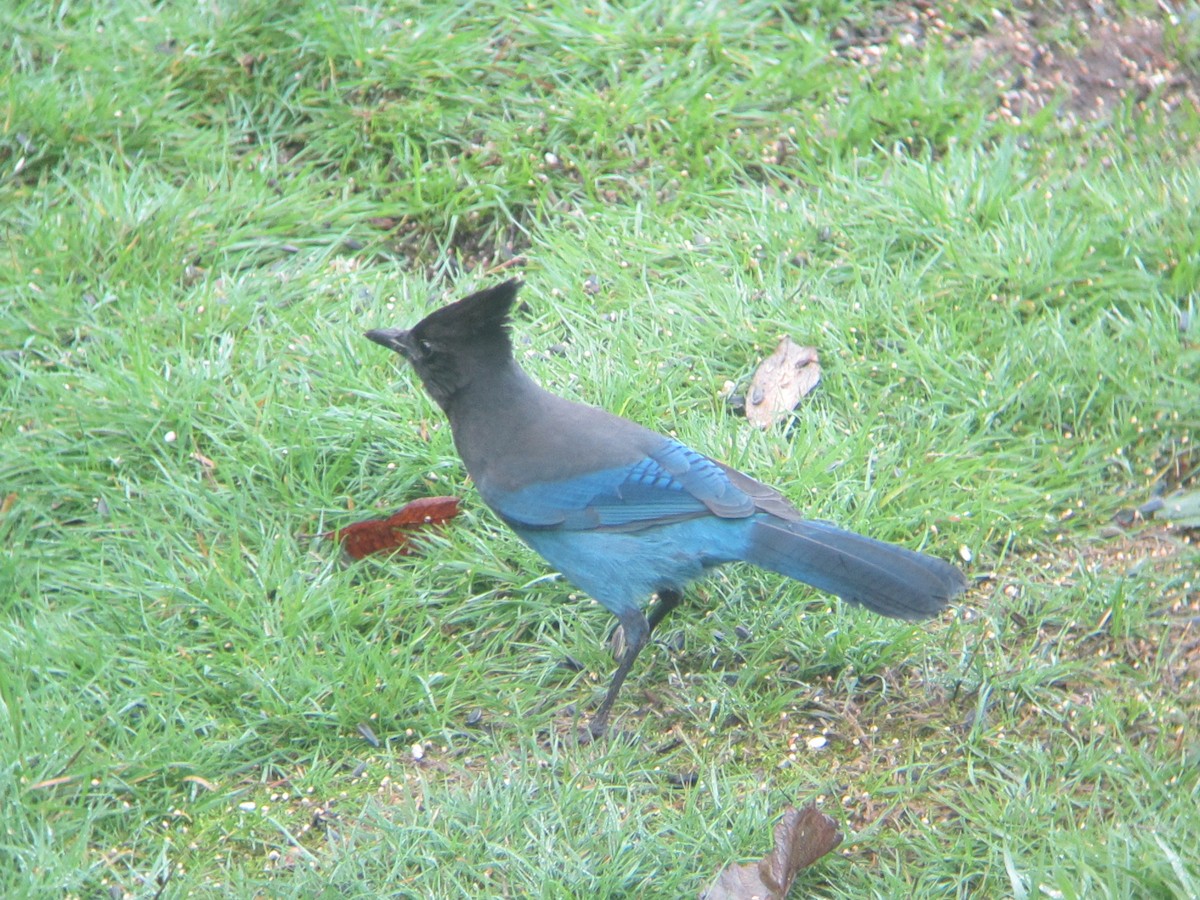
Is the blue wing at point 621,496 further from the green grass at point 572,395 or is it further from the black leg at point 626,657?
the green grass at point 572,395

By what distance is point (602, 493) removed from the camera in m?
3.71

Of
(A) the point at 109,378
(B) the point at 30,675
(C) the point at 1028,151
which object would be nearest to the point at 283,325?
(A) the point at 109,378

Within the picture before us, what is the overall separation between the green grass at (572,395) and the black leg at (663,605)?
0.26ft

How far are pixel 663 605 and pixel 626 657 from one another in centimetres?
25

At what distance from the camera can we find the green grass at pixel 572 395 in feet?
10.8

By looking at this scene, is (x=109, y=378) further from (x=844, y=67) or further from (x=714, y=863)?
(x=844, y=67)

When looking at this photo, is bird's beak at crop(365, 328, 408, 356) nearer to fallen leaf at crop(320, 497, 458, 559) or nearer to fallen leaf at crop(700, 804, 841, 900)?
fallen leaf at crop(320, 497, 458, 559)

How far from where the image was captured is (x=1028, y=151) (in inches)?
207

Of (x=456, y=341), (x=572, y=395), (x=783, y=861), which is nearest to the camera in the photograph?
(x=783, y=861)

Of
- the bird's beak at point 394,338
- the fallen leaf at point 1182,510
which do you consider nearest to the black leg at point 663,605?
the bird's beak at point 394,338

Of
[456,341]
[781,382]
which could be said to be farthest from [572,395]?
[456,341]

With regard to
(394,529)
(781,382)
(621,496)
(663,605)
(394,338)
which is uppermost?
(394,338)

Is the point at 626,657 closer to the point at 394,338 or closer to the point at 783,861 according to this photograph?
the point at 783,861

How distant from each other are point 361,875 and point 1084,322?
2865 millimetres
